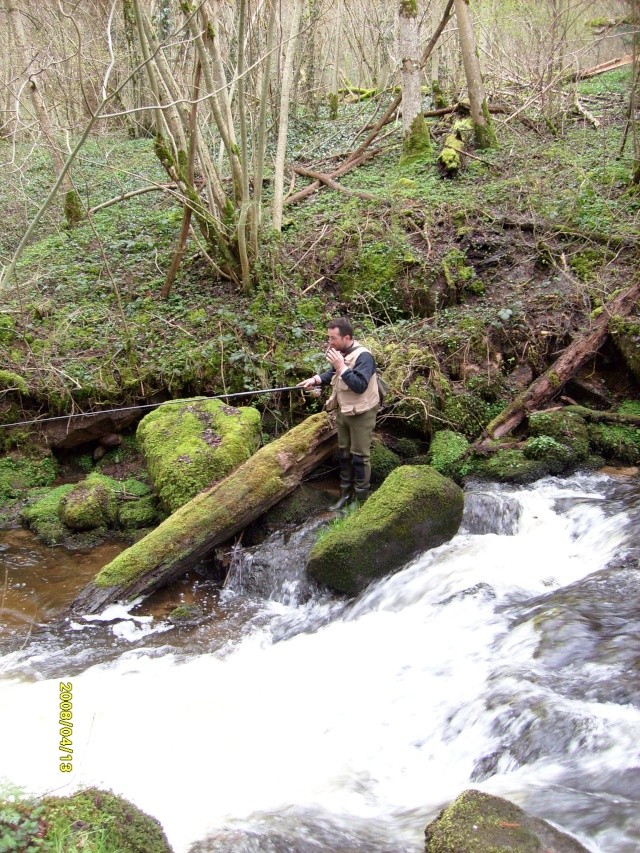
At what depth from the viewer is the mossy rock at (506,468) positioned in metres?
8.23

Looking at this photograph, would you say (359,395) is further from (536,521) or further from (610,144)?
(610,144)

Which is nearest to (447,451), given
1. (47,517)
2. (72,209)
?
(47,517)

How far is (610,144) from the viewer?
548 inches

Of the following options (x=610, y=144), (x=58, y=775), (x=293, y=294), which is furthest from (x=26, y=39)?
(x=58, y=775)

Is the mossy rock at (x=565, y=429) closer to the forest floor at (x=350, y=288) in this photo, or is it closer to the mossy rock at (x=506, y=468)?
the mossy rock at (x=506, y=468)

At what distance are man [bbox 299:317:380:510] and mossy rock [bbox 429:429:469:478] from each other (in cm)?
116

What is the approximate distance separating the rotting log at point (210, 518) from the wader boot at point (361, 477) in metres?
0.48

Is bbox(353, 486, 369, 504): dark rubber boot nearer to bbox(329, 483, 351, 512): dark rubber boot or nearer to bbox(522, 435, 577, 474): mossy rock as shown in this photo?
bbox(329, 483, 351, 512): dark rubber boot

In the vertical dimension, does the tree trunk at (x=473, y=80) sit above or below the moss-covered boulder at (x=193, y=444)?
above

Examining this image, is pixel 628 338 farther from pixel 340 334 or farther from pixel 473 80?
pixel 473 80

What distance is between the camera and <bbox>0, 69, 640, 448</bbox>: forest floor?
9695 millimetres

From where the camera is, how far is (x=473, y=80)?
1388cm

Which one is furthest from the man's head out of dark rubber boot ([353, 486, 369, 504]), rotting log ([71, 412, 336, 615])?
dark rubber boot ([353, 486, 369, 504])

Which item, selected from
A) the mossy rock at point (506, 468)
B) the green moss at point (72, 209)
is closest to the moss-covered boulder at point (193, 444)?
the mossy rock at point (506, 468)
